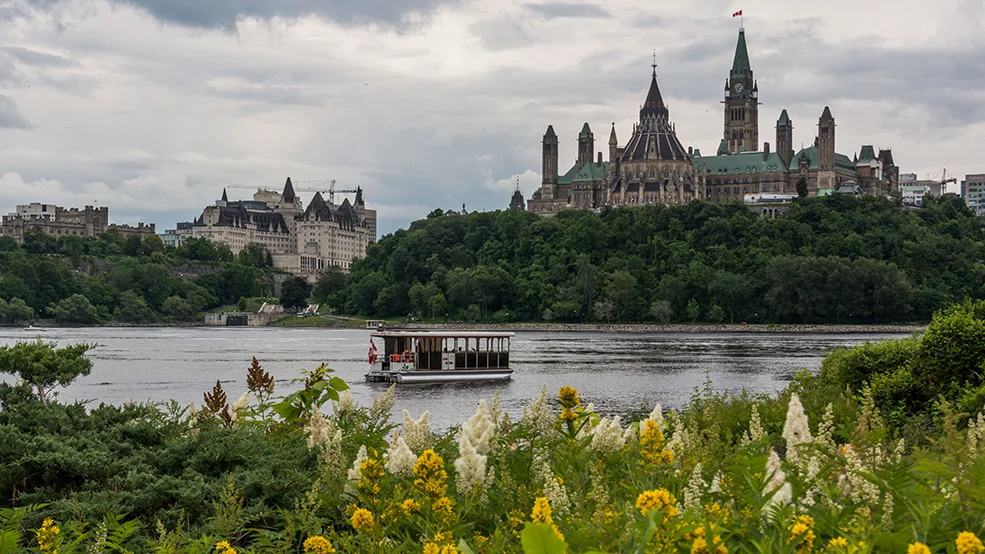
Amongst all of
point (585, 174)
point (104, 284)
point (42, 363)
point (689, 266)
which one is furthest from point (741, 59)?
point (42, 363)

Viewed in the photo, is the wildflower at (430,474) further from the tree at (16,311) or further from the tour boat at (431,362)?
the tree at (16,311)

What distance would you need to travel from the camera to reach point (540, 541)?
12.8 feet

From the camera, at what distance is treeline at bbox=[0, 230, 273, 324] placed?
143m

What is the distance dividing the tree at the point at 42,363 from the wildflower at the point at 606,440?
15.2 m

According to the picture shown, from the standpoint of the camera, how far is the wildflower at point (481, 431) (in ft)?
27.0

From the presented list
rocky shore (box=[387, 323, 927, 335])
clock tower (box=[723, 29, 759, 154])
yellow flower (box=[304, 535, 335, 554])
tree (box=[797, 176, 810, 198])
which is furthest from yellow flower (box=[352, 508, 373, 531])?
clock tower (box=[723, 29, 759, 154])

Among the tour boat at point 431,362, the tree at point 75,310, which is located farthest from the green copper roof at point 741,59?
the tour boat at point 431,362

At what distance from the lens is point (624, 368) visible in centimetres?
6241

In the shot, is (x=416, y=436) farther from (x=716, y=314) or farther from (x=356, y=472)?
(x=716, y=314)

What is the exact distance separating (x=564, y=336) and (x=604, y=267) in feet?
75.8

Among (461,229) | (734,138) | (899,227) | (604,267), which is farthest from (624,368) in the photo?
(734,138)

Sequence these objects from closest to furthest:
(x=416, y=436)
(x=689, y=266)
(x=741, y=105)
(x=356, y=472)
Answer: (x=356, y=472)
(x=416, y=436)
(x=689, y=266)
(x=741, y=105)

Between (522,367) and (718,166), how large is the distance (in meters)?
125

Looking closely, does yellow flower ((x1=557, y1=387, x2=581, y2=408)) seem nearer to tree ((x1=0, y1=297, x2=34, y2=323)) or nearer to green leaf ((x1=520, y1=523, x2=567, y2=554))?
green leaf ((x1=520, y1=523, x2=567, y2=554))
